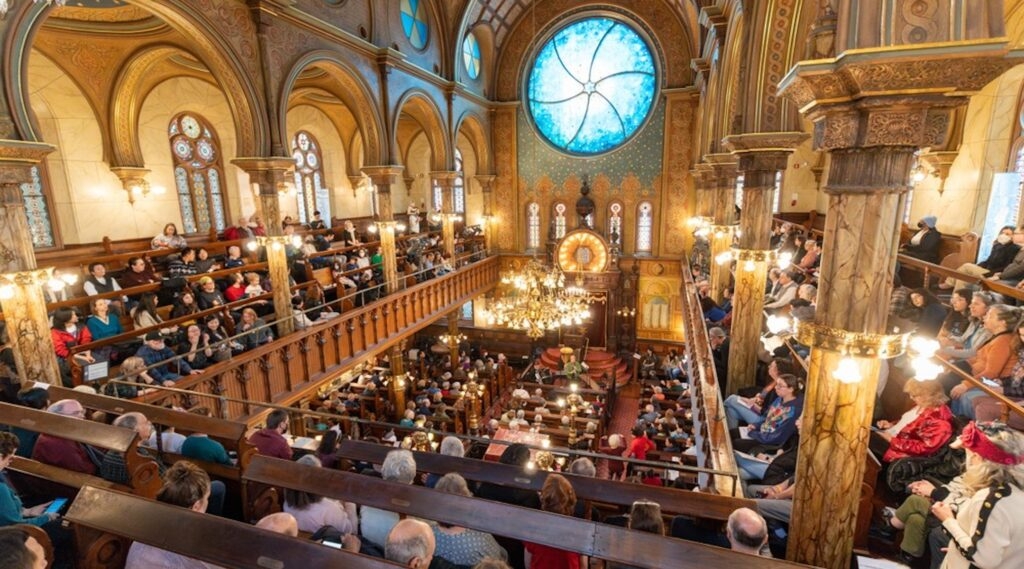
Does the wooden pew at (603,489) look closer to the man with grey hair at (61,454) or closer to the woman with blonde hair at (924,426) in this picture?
the woman with blonde hair at (924,426)

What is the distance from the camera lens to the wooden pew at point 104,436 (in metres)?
3.39

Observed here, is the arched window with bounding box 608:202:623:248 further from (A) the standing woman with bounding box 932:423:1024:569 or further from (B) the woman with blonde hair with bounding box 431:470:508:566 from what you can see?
(B) the woman with blonde hair with bounding box 431:470:508:566

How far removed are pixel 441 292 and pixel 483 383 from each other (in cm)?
321

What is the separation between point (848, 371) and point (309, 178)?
17776 mm

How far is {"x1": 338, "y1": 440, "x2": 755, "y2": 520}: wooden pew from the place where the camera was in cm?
366

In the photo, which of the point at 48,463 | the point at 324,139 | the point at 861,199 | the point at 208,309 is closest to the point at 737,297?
the point at 861,199

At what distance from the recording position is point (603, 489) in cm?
388

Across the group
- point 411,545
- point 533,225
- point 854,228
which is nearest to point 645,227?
point 533,225

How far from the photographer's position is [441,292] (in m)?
15.3

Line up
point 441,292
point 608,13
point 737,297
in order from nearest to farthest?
point 737,297 < point 441,292 < point 608,13

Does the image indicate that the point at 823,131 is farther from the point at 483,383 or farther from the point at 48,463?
the point at 483,383

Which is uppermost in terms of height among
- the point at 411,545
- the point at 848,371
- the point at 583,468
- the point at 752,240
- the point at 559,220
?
the point at 752,240

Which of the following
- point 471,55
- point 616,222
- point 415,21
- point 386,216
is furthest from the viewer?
point 616,222

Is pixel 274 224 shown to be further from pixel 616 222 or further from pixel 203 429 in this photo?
pixel 616 222
